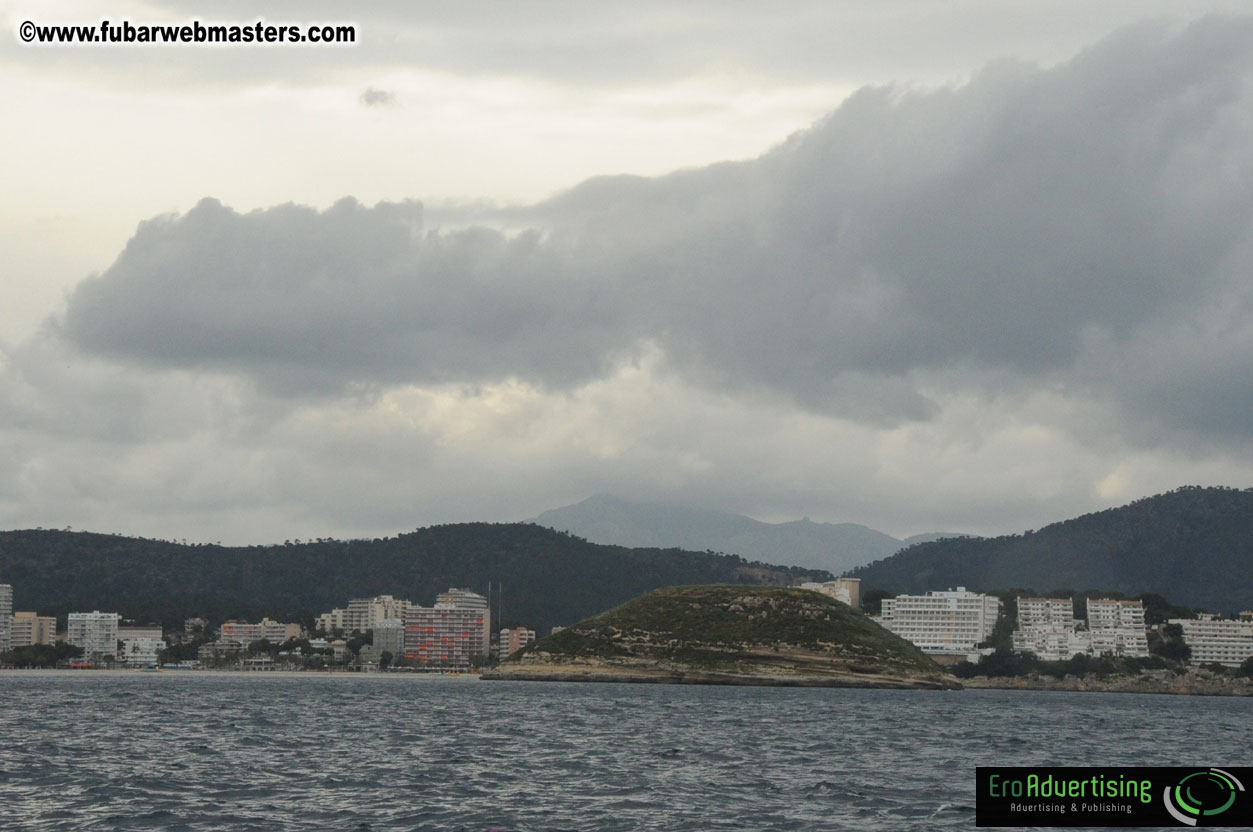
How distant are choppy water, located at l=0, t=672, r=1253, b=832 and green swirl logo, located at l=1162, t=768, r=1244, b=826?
21.4 metres

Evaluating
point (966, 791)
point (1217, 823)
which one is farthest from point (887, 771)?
point (1217, 823)

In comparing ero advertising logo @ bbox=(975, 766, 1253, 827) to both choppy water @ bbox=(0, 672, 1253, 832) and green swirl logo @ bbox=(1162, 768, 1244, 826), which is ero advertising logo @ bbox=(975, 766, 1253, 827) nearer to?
green swirl logo @ bbox=(1162, 768, 1244, 826)

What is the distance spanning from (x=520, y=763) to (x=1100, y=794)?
50653mm

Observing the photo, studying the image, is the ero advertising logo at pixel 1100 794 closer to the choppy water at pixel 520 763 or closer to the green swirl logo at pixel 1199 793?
the green swirl logo at pixel 1199 793

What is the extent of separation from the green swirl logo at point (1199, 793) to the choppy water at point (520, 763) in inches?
841

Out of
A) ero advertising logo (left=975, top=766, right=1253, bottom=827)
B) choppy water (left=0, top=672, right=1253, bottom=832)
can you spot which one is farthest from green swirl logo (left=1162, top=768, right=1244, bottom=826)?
choppy water (left=0, top=672, right=1253, bottom=832)

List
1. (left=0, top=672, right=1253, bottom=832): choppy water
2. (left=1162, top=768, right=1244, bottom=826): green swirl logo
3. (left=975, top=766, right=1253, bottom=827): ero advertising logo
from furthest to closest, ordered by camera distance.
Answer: (left=0, top=672, right=1253, bottom=832): choppy water → (left=1162, top=768, right=1244, bottom=826): green swirl logo → (left=975, top=766, right=1253, bottom=827): ero advertising logo

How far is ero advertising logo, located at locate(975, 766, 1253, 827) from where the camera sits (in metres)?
32.1

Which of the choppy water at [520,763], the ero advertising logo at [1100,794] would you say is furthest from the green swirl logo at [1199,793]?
the choppy water at [520,763]

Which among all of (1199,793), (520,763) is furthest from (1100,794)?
(520,763)

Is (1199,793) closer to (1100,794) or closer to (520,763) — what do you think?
(1100,794)

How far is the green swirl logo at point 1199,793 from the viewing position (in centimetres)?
3259

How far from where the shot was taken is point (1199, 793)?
1308 inches

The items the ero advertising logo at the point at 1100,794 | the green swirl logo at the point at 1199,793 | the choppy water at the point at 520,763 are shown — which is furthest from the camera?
the choppy water at the point at 520,763
